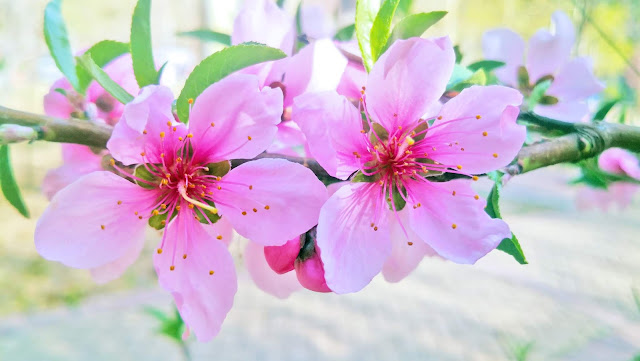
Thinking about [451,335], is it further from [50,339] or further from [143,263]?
[143,263]

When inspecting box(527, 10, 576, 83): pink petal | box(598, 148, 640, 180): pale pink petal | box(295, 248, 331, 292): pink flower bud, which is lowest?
box(598, 148, 640, 180): pale pink petal

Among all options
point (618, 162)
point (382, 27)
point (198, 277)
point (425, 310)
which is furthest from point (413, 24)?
point (425, 310)

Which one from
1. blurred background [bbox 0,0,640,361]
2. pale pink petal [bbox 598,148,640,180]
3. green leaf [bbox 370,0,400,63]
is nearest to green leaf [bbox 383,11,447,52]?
green leaf [bbox 370,0,400,63]

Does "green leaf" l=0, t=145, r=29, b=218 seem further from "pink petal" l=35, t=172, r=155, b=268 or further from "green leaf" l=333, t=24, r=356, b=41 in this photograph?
"green leaf" l=333, t=24, r=356, b=41

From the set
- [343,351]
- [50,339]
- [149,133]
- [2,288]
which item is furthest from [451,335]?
[2,288]

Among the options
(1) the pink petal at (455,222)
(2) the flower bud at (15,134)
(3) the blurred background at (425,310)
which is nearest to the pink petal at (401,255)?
(1) the pink petal at (455,222)

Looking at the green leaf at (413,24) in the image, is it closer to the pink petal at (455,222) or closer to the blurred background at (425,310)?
the pink petal at (455,222)

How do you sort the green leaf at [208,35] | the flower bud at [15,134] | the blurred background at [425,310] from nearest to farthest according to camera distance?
the flower bud at [15,134] < the green leaf at [208,35] < the blurred background at [425,310]
